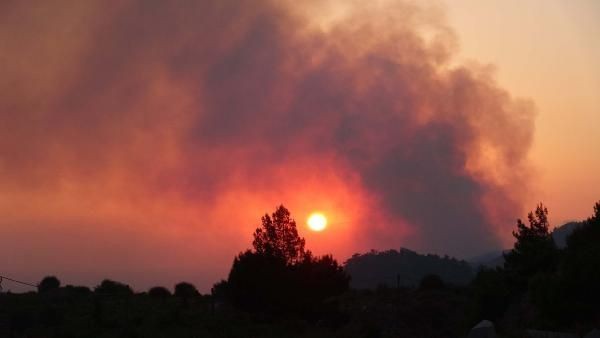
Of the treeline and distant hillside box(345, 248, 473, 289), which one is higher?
distant hillside box(345, 248, 473, 289)

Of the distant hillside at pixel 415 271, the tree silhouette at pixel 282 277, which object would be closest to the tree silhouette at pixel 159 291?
the tree silhouette at pixel 282 277

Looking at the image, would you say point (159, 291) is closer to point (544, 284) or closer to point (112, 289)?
point (112, 289)

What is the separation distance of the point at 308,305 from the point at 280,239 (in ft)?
23.6

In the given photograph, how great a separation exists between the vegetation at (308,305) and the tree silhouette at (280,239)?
0.09 m

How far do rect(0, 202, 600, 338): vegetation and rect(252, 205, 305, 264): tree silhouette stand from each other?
0.09 m

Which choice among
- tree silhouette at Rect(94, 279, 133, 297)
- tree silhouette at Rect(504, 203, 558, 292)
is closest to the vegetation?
tree silhouette at Rect(504, 203, 558, 292)

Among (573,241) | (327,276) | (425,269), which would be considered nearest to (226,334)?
(327,276)

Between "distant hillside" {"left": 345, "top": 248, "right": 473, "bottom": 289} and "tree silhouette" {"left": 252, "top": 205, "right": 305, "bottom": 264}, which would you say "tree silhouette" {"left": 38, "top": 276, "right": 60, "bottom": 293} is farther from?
"distant hillside" {"left": 345, "top": 248, "right": 473, "bottom": 289}

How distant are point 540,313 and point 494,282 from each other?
10.9 m

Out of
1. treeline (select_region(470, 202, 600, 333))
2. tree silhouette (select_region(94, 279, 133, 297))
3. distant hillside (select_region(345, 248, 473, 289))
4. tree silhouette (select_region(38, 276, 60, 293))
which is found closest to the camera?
treeline (select_region(470, 202, 600, 333))

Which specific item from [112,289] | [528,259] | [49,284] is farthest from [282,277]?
[49,284]

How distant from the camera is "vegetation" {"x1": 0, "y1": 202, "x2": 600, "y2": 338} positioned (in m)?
46.5

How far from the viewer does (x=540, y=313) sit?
38562mm

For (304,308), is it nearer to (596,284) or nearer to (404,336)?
(404,336)
